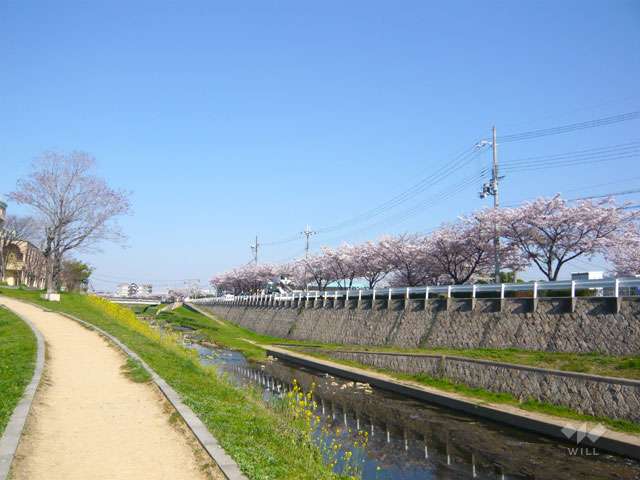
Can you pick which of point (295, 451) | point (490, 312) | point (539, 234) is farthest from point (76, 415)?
point (539, 234)

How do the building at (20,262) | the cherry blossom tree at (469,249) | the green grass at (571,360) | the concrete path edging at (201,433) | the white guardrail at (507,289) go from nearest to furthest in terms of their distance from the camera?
the concrete path edging at (201,433) → the green grass at (571,360) → the white guardrail at (507,289) → the cherry blossom tree at (469,249) → the building at (20,262)

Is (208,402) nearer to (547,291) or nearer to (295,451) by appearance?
(295,451)

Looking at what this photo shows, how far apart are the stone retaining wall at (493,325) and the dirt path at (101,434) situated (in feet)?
53.1

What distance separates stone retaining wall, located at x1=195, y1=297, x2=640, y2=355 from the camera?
19703mm

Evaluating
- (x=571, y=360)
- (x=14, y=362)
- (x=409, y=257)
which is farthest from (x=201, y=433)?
(x=409, y=257)

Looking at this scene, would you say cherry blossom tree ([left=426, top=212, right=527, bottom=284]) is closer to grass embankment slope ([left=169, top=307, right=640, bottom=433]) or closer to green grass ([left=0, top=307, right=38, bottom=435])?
grass embankment slope ([left=169, top=307, right=640, bottom=433])

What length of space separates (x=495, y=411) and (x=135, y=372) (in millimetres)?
10476

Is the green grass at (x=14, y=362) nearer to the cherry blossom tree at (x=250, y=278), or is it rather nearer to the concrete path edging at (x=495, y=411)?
the concrete path edging at (x=495, y=411)

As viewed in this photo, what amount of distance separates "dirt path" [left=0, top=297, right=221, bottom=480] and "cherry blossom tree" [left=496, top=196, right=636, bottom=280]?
26.1 metres

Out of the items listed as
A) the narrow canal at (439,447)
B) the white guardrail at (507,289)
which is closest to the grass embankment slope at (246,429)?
the narrow canal at (439,447)

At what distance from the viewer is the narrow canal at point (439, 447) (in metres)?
11.8

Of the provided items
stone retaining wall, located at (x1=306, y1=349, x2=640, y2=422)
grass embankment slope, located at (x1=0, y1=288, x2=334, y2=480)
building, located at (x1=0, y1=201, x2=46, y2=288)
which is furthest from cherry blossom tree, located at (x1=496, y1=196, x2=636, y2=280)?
building, located at (x1=0, y1=201, x2=46, y2=288)

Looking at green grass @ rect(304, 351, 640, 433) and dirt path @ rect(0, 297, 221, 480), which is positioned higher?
dirt path @ rect(0, 297, 221, 480)

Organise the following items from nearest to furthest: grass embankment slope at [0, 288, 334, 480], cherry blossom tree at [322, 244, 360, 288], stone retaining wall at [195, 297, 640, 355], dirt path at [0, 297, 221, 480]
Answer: dirt path at [0, 297, 221, 480]
grass embankment slope at [0, 288, 334, 480]
stone retaining wall at [195, 297, 640, 355]
cherry blossom tree at [322, 244, 360, 288]
